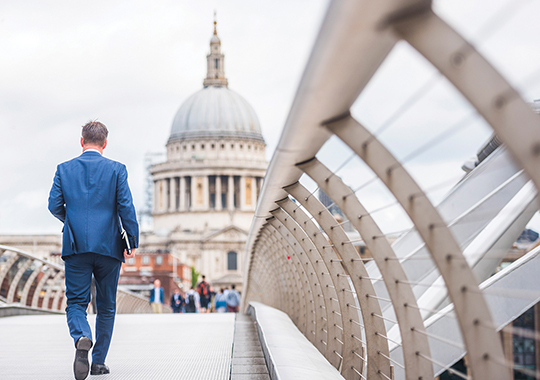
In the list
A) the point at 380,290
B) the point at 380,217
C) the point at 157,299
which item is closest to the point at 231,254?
the point at 157,299

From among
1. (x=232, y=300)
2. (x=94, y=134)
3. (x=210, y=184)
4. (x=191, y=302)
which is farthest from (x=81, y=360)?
(x=210, y=184)

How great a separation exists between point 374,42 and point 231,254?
9336 centimetres

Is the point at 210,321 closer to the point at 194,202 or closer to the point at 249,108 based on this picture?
the point at 194,202

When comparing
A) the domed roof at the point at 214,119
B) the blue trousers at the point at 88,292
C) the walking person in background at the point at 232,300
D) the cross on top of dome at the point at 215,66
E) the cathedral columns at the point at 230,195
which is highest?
the cross on top of dome at the point at 215,66

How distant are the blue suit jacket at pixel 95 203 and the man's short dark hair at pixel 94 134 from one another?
6.7 inches

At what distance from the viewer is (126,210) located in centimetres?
494

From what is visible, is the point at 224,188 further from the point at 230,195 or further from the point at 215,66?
the point at 215,66

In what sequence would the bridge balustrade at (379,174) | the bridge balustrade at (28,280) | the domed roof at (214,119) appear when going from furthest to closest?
the domed roof at (214,119) → the bridge balustrade at (28,280) → the bridge balustrade at (379,174)

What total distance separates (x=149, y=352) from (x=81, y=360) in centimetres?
189

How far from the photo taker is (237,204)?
102438mm

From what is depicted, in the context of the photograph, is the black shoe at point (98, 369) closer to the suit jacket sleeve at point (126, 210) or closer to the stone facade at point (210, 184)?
the suit jacket sleeve at point (126, 210)

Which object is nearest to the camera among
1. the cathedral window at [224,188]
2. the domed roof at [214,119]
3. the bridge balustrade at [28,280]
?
the bridge balustrade at [28,280]

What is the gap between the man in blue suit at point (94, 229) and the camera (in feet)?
15.8

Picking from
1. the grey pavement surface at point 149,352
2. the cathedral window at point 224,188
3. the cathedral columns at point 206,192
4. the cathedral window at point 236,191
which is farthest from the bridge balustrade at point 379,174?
the cathedral window at point 224,188
